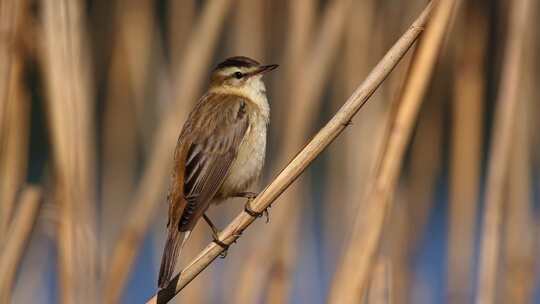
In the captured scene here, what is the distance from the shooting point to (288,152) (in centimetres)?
302

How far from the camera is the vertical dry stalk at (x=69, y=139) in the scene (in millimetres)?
2244

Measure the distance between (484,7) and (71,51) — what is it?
184 centimetres

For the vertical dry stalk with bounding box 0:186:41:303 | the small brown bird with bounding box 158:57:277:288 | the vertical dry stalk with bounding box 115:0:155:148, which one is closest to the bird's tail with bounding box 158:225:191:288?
the small brown bird with bounding box 158:57:277:288

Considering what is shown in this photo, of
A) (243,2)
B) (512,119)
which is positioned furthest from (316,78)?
(512,119)

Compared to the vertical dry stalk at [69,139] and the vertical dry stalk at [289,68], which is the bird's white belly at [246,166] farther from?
the vertical dry stalk at [69,139]

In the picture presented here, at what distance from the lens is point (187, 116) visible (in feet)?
10.4

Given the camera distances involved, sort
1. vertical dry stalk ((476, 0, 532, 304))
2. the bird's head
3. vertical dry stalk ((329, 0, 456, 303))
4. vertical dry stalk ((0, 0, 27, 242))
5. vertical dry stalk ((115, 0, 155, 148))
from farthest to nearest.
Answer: vertical dry stalk ((115, 0, 155, 148)) < the bird's head < vertical dry stalk ((476, 0, 532, 304)) < vertical dry stalk ((0, 0, 27, 242)) < vertical dry stalk ((329, 0, 456, 303))

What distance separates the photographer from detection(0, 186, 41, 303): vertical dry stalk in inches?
88.6

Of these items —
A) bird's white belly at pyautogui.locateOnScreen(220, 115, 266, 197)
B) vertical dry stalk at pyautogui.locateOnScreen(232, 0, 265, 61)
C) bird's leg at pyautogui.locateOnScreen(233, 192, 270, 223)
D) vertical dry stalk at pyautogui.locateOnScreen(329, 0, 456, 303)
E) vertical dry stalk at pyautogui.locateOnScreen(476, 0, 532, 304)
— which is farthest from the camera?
vertical dry stalk at pyautogui.locateOnScreen(232, 0, 265, 61)

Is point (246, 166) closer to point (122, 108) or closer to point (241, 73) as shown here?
point (241, 73)

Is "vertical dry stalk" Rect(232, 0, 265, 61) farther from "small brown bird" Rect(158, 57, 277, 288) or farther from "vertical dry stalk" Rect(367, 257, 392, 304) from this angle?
"vertical dry stalk" Rect(367, 257, 392, 304)

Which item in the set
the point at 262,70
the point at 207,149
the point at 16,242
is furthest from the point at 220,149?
the point at 16,242

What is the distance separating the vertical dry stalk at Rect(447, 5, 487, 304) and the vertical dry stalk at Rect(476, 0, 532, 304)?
0.38 metres

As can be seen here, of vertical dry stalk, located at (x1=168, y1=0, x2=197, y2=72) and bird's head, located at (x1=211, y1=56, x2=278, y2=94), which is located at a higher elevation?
vertical dry stalk, located at (x1=168, y1=0, x2=197, y2=72)
